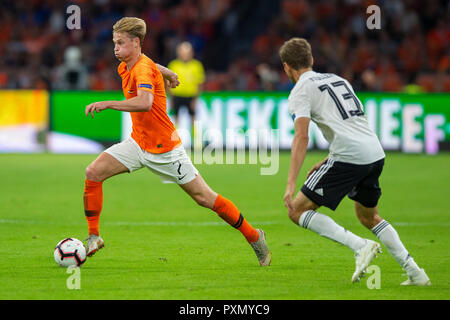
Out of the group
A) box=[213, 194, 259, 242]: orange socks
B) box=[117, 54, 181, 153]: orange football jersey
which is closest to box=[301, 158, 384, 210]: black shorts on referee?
Answer: box=[213, 194, 259, 242]: orange socks

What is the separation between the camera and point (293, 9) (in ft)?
75.9

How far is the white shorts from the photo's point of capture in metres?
6.88

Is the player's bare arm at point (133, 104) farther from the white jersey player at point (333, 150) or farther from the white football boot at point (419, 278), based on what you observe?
the white football boot at point (419, 278)

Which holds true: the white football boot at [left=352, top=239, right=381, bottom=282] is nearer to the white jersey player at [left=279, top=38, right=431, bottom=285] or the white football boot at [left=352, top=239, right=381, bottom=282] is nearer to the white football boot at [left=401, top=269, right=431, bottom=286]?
the white jersey player at [left=279, top=38, right=431, bottom=285]

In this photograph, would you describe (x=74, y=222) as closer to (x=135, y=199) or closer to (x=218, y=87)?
(x=135, y=199)

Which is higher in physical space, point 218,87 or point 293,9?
point 293,9

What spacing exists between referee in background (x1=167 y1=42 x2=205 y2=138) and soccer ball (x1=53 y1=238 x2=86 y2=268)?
11.3 metres

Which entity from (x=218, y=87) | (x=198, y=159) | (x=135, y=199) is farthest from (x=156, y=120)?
(x=218, y=87)

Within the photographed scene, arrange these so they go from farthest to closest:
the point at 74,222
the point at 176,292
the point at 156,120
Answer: the point at 74,222 < the point at 156,120 < the point at 176,292

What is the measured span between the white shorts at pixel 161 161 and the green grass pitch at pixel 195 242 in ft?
2.41

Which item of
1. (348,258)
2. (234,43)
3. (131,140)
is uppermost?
(234,43)

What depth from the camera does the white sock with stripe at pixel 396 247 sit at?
19.6 feet

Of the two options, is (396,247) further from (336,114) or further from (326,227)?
(336,114)

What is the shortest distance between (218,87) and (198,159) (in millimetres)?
4040
